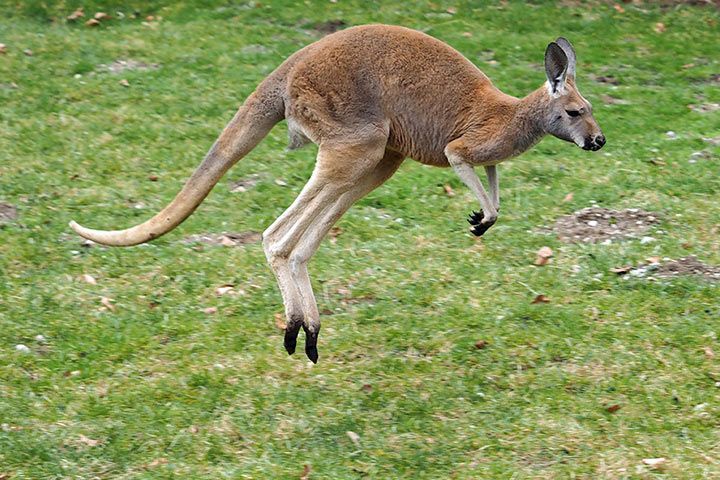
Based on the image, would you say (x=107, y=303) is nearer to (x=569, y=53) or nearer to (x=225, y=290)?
(x=225, y=290)

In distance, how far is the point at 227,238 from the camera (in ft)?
23.9

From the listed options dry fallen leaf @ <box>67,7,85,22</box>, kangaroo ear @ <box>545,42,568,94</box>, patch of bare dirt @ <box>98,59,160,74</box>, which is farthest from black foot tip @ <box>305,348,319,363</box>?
dry fallen leaf @ <box>67,7,85,22</box>

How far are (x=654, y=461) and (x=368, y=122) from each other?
203 cm

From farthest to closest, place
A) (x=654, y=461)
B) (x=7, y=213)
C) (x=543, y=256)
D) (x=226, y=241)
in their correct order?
(x=7, y=213)
(x=226, y=241)
(x=543, y=256)
(x=654, y=461)

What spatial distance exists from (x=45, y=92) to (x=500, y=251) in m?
4.62

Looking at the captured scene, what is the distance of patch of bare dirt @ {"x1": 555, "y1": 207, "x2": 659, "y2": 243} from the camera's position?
722 cm

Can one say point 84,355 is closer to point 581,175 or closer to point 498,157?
point 498,157

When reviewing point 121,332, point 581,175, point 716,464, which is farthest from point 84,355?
point 581,175

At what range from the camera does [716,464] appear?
4.83 m

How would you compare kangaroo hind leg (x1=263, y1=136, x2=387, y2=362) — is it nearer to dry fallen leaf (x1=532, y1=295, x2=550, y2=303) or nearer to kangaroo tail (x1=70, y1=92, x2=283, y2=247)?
kangaroo tail (x1=70, y1=92, x2=283, y2=247)

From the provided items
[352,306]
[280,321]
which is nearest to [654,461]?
[352,306]

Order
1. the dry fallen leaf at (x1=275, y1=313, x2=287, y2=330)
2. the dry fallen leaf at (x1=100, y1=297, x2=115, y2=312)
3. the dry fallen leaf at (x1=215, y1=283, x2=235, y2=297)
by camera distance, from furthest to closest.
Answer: the dry fallen leaf at (x1=215, y1=283, x2=235, y2=297) < the dry fallen leaf at (x1=100, y1=297, x2=115, y2=312) < the dry fallen leaf at (x1=275, y1=313, x2=287, y2=330)

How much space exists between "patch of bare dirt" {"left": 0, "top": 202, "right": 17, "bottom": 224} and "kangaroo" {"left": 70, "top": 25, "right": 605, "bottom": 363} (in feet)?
7.92

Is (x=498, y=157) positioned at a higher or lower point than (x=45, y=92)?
higher
